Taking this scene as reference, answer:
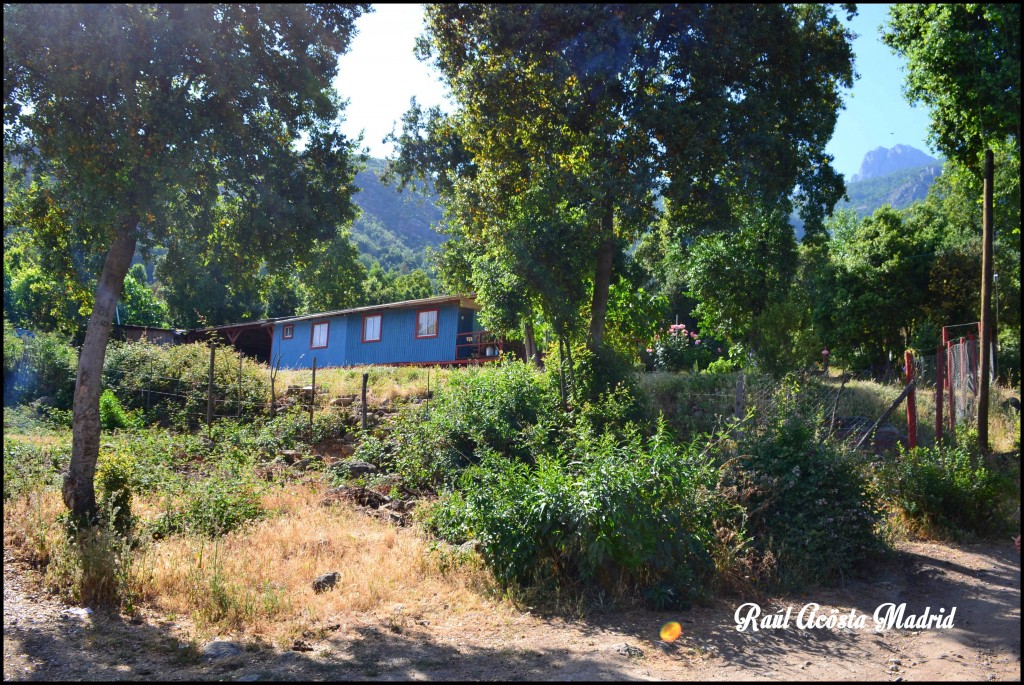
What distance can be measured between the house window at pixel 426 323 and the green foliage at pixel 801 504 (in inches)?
845

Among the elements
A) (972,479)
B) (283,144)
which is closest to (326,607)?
(283,144)

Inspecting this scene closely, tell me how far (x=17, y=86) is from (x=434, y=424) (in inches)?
293

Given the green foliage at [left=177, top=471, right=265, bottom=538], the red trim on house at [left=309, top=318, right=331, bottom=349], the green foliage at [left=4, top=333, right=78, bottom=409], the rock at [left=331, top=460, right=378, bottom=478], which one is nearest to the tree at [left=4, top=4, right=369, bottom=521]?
the green foliage at [left=177, top=471, right=265, bottom=538]

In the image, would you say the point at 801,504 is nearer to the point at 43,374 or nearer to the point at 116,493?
the point at 116,493

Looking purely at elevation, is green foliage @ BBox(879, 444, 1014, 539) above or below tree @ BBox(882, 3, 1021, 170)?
below

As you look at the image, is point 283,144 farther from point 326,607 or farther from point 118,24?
point 326,607

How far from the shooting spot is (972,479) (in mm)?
9617

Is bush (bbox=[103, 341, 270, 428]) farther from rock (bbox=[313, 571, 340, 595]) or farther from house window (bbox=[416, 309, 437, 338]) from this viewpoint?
rock (bbox=[313, 571, 340, 595])

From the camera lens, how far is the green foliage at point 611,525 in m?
6.95

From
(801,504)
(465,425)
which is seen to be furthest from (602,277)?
(801,504)

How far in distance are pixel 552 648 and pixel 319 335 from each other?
99.8 feet

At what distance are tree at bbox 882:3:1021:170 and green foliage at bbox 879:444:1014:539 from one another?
4.77m

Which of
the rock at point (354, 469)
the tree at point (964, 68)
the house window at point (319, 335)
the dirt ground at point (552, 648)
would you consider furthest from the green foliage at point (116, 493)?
the house window at point (319, 335)

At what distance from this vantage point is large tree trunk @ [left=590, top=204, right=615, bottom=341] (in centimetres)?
1484
